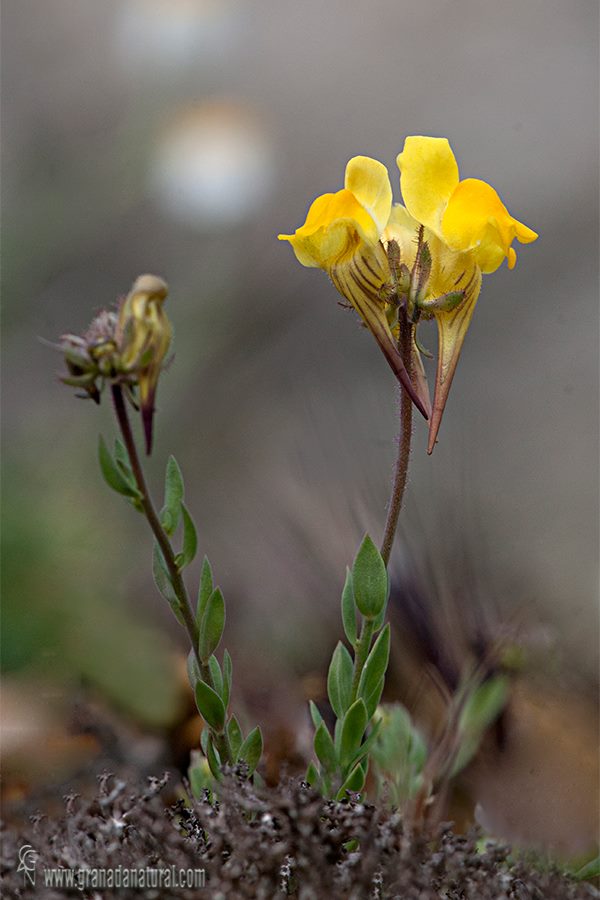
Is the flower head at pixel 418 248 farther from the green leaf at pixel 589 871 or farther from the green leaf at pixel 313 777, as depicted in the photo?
the green leaf at pixel 589 871

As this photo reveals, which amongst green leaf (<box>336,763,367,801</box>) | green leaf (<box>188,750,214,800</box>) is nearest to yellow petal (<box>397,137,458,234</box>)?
green leaf (<box>336,763,367,801</box>)

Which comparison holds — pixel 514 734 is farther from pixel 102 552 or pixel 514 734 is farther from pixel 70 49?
pixel 70 49

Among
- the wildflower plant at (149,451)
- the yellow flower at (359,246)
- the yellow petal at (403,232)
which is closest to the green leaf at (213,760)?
the wildflower plant at (149,451)

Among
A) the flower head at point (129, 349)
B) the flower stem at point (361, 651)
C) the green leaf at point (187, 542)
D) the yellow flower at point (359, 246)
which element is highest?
the yellow flower at point (359, 246)

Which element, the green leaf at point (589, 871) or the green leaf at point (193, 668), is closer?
the green leaf at point (193, 668)

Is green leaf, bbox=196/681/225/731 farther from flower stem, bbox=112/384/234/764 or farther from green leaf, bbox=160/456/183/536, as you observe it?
green leaf, bbox=160/456/183/536

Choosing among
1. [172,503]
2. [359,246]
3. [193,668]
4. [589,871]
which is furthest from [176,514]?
[589,871]
